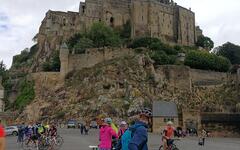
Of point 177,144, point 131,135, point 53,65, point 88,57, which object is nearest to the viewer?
point 131,135

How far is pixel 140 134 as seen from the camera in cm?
638

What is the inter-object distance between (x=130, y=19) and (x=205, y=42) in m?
19.8

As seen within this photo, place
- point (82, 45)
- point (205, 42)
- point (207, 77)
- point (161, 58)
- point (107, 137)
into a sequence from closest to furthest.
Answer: point (107, 137), point (207, 77), point (161, 58), point (82, 45), point (205, 42)

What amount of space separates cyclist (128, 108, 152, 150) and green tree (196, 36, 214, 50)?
89.3 m

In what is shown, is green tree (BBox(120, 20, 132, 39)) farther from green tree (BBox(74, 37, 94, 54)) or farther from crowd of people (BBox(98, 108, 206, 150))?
crowd of people (BBox(98, 108, 206, 150))

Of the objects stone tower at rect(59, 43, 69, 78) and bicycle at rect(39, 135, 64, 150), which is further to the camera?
stone tower at rect(59, 43, 69, 78)

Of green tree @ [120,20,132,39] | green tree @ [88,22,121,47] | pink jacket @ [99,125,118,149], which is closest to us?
pink jacket @ [99,125,118,149]

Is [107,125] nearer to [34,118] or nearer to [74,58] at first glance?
[34,118]

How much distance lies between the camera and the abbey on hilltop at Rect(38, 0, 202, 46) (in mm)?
83688

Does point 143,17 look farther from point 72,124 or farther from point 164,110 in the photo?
point 164,110

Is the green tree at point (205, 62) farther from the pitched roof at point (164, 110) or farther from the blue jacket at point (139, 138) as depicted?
the blue jacket at point (139, 138)

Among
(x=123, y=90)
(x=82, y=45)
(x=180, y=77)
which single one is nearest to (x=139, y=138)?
(x=123, y=90)

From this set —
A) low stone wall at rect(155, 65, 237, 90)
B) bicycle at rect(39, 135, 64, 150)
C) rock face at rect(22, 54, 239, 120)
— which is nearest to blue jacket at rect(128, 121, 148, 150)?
bicycle at rect(39, 135, 64, 150)

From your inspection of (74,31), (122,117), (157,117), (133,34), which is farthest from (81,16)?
(157,117)
